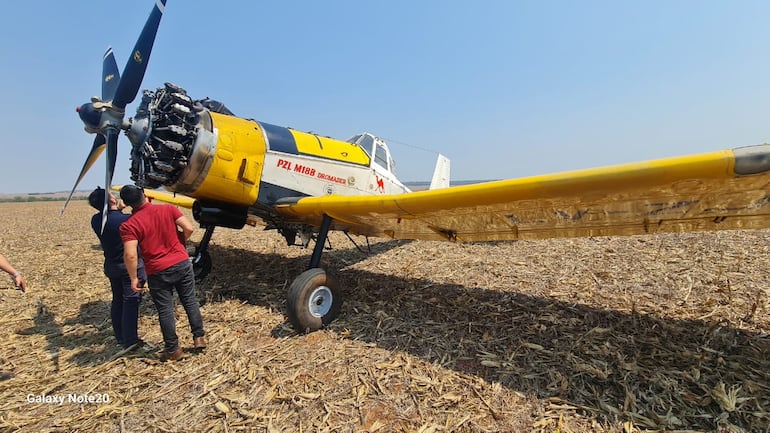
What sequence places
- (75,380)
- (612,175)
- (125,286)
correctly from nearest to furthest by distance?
(612,175), (75,380), (125,286)

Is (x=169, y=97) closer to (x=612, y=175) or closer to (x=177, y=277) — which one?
(x=177, y=277)

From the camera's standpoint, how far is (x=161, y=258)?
320cm

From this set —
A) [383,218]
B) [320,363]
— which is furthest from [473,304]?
[320,363]

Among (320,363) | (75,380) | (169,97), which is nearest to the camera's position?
(75,380)

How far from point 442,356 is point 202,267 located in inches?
179

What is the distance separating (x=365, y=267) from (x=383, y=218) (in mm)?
2485

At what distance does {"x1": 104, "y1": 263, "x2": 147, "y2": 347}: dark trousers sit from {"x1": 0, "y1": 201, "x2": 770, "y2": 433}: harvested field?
16cm

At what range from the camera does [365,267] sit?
6539 millimetres

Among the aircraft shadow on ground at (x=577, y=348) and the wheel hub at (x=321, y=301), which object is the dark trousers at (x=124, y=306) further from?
the wheel hub at (x=321, y=301)

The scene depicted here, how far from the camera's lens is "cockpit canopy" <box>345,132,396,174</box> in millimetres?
6098

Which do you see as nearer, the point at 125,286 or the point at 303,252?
A: the point at 125,286

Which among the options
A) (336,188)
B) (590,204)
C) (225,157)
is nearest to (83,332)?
(225,157)

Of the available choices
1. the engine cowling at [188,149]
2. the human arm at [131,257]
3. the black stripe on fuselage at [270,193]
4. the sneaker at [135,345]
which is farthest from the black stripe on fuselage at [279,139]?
the sneaker at [135,345]

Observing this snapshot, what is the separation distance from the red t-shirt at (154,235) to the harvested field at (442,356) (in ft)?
2.97
